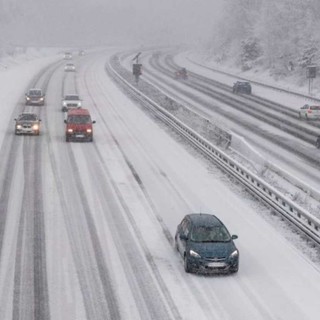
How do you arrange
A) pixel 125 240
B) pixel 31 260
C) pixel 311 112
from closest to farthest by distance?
pixel 31 260
pixel 125 240
pixel 311 112

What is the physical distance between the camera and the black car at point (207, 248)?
18781 millimetres

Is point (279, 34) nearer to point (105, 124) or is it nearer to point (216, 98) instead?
point (216, 98)

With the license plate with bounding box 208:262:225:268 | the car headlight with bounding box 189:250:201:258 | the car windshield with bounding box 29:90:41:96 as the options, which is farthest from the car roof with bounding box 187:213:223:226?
the car windshield with bounding box 29:90:41:96

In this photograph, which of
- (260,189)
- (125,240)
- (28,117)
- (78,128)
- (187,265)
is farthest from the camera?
(28,117)

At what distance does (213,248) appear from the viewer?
18984 millimetres

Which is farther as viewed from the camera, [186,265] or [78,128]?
[78,128]

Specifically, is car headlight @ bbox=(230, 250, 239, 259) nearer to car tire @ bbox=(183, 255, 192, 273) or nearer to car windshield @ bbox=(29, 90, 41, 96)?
car tire @ bbox=(183, 255, 192, 273)

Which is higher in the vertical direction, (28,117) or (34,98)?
(28,117)

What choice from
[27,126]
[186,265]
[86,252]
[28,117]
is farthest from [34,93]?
[186,265]

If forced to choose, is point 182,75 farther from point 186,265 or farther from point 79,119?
point 186,265

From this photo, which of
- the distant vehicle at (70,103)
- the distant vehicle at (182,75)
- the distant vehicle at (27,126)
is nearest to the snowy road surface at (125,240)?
the distant vehicle at (27,126)

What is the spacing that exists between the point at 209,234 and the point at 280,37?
7454 centimetres

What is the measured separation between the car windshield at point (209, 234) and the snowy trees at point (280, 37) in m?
59.1

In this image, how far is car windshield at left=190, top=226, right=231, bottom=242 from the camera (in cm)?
1959
